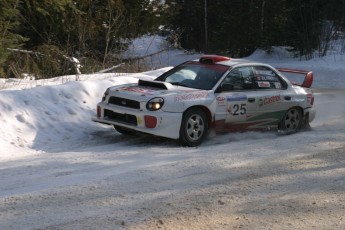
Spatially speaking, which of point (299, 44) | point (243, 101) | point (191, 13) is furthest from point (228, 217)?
point (191, 13)

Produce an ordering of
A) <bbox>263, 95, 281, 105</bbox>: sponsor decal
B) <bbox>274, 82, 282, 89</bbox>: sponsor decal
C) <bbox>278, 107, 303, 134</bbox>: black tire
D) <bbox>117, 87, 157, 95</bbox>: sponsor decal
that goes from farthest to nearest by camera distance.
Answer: <bbox>278, 107, 303, 134</bbox>: black tire < <bbox>274, 82, 282, 89</bbox>: sponsor decal < <bbox>263, 95, 281, 105</bbox>: sponsor decal < <bbox>117, 87, 157, 95</bbox>: sponsor decal

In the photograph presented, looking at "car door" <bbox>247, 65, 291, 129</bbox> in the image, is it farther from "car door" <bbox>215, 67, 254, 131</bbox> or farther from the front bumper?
the front bumper

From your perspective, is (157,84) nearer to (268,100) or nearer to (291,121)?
(268,100)

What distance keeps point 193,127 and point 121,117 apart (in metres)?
1.19

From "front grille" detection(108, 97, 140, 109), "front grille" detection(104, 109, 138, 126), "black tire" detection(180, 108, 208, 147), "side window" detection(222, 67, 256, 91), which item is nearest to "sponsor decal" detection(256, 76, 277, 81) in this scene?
"side window" detection(222, 67, 256, 91)

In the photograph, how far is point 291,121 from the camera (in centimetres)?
1017

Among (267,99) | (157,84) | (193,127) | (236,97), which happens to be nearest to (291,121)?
(267,99)

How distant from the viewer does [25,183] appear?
6.05 metres

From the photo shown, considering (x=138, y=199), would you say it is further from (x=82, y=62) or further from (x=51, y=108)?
(x=82, y=62)

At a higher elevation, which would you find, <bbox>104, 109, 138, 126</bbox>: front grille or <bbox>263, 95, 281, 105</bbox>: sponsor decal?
<bbox>263, 95, 281, 105</bbox>: sponsor decal

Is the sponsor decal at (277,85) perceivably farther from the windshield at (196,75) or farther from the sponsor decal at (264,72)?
the windshield at (196,75)

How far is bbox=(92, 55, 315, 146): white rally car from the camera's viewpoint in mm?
8305

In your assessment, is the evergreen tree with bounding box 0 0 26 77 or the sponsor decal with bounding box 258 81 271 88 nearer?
the sponsor decal with bounding box 258 81 271 88

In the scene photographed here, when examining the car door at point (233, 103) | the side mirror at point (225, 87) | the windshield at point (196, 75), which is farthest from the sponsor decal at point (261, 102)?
the windshield at point (196, 75)
